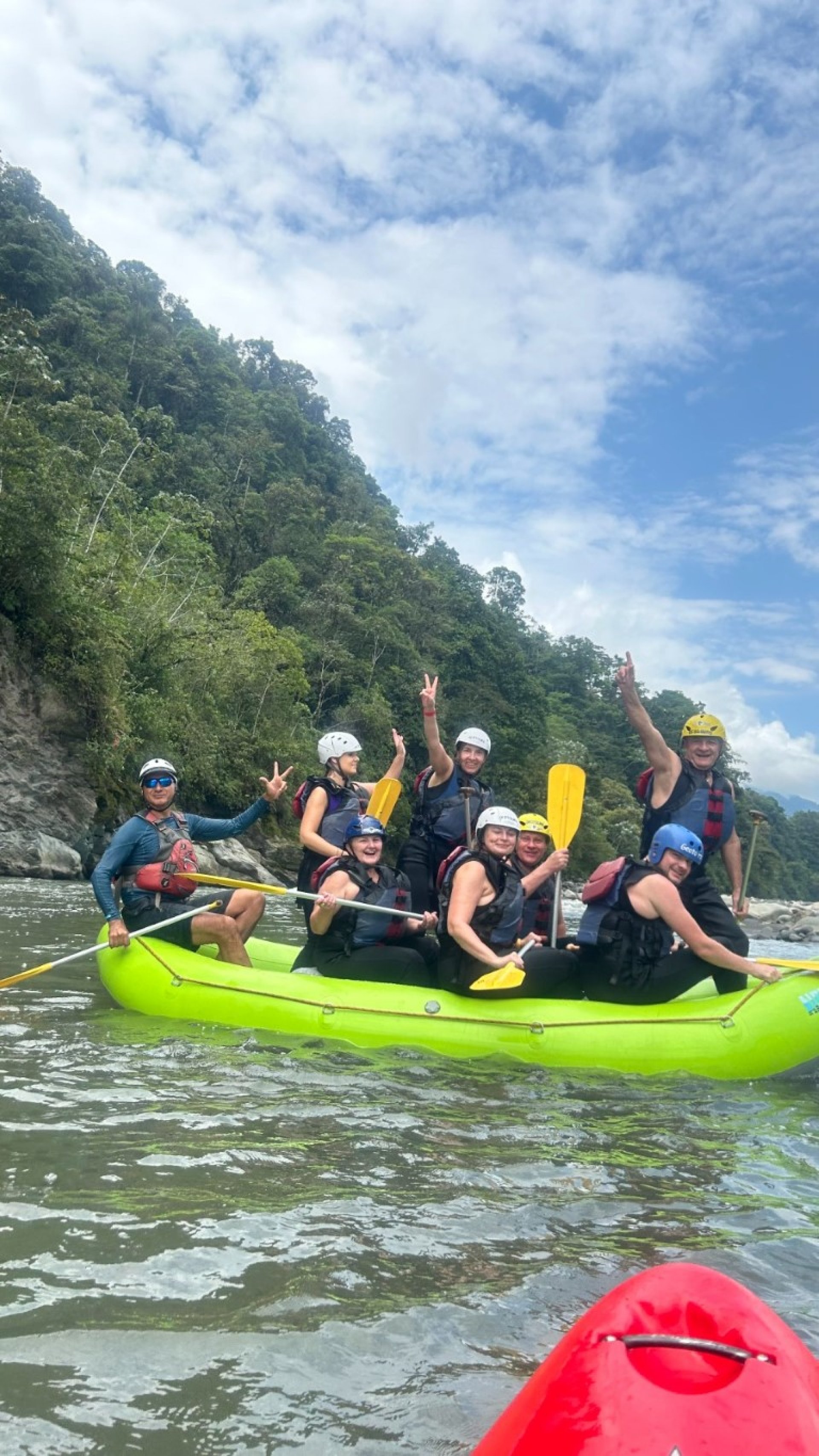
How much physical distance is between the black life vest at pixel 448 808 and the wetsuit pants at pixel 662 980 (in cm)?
136

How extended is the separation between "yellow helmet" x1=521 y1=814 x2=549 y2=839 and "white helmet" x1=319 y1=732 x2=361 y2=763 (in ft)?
3.72

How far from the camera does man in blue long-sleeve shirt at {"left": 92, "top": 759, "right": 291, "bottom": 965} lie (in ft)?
19.4

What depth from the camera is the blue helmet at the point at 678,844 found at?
5.20 m

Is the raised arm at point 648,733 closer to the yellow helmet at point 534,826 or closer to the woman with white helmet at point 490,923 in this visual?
the yellow helmet at point 534,826

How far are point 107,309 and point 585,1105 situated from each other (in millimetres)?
55478

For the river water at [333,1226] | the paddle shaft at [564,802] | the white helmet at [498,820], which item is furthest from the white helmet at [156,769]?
the paddle shaft at [564,802]

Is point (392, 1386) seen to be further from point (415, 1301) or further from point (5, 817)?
point (5, 817)

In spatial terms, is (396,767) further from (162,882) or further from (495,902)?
(495,902)

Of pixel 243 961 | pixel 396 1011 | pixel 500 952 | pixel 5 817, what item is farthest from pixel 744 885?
pixel 5 817

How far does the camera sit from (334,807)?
6523 mm

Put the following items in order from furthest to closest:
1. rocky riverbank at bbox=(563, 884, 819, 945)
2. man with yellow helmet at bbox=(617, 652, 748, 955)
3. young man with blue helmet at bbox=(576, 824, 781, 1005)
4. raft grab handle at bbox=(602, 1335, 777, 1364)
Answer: rocky riverbank at bbox=(563, 884, 819, 945), man with yellow helmet at bbox=(617, 652, 748, 955), young man with blue helmet at bbox=(576, 824, 781, 1005), raft grab handle at bbox=(602, 1335, 777, 1364)

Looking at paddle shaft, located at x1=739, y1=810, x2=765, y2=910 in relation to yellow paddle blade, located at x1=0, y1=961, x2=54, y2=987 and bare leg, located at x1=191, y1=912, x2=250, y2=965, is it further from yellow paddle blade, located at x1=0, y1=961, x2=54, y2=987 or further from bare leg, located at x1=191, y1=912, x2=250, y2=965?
yellow paddle blade, located at x1=0, y1=961, x2=54, y2=987

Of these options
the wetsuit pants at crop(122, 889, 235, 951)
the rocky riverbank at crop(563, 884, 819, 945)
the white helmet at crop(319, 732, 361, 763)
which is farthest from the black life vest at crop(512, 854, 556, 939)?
the rocky riverbank at crop(563, 884, 819, 945)

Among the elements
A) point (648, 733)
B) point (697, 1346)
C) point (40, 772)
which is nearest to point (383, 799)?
point (648, 733)
